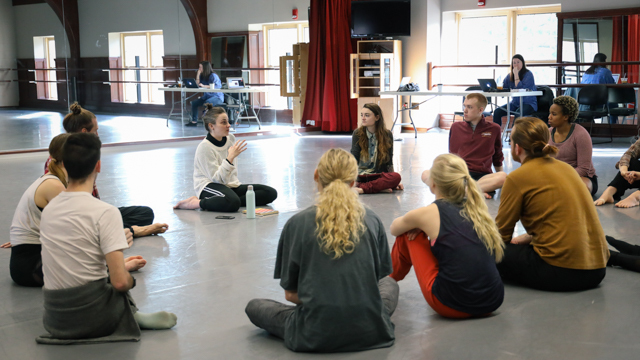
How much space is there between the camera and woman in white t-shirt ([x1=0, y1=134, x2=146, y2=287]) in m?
2.88

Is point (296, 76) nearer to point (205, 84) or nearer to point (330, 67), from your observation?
point (330, 67)

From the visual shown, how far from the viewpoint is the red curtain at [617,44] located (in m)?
9.75

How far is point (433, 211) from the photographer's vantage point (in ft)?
8.21

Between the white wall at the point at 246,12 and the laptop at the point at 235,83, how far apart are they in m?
0.85

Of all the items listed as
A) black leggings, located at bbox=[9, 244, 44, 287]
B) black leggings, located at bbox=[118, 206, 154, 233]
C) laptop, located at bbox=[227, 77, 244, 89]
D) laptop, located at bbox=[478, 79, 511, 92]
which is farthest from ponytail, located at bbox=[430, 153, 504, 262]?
laptop, located at bbox=[227, 77, 244, 89]

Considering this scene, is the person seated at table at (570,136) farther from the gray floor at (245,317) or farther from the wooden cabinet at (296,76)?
the wooden cabinet at (296,76)

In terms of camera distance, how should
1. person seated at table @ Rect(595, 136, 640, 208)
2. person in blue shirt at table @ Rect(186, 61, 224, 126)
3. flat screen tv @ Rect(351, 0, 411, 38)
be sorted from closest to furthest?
person seated at table @ Rect(595, 136, 640, 208), person in blue shirt at table @ Rect(186, 61, 224, 126), flat screen tv @ Rect(351, 0, 411, 38)

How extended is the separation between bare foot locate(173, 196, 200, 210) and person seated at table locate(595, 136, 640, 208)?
10.4ft

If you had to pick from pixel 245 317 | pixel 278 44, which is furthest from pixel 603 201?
pixel 278 44

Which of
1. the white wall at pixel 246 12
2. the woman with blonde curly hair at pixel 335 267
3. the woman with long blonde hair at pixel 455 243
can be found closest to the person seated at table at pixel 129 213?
the woman with blonde curly hair at pixel 335 267

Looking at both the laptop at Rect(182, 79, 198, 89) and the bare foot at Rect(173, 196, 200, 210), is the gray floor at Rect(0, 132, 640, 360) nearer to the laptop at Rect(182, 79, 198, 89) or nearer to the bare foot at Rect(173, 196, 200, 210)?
the bare foot at Rect(173, 196, 200, 210)

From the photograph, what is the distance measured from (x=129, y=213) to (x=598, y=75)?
8.19 metres

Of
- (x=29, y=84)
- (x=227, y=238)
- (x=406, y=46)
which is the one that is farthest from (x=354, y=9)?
(x=227, y=238)

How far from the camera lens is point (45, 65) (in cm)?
888
